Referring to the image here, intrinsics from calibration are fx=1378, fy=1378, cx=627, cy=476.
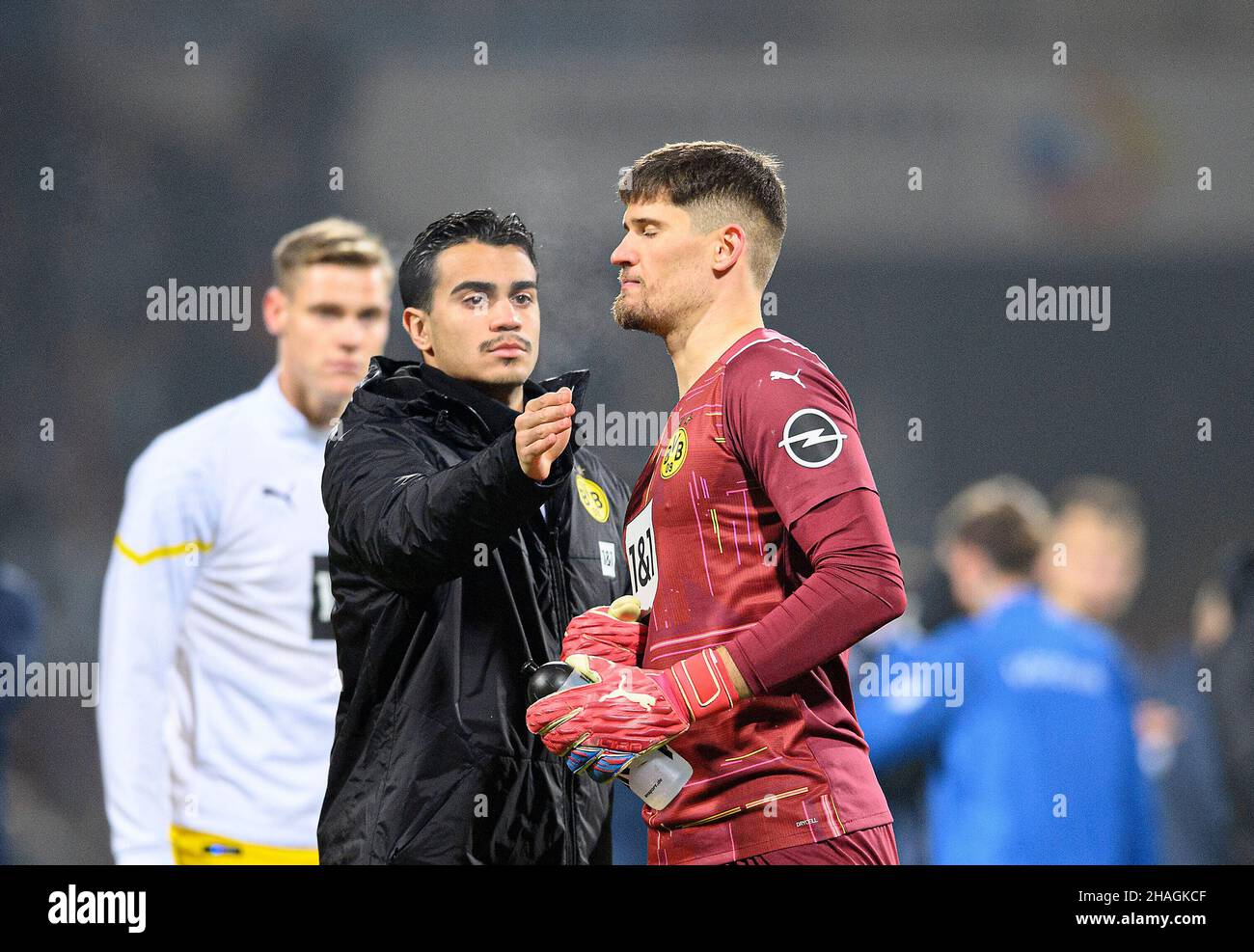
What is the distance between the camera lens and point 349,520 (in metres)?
2.88

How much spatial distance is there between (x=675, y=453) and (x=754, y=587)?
29 centimetres

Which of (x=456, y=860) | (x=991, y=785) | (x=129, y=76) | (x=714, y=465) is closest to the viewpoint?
(x=714, y=465)

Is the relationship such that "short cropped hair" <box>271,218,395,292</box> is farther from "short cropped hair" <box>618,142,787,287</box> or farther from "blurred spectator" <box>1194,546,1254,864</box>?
"blurred spectator" <box>1194,546,1254,864</box>

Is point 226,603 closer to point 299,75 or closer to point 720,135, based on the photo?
point 299,75

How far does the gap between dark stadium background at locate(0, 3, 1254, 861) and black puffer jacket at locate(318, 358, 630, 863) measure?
1688 millimetres

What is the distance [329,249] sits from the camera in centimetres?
491

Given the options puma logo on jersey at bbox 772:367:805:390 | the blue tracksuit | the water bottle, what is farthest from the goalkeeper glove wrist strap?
the blue tracksuit

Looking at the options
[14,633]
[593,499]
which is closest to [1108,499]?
[593,499]

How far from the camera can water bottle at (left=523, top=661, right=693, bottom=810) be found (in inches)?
97.0

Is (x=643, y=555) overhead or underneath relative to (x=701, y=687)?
overhead

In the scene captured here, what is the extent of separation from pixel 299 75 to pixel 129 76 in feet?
1.96

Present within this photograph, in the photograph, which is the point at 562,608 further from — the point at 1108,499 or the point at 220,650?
the point at 1108,499

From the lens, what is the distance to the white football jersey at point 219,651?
14.9ft

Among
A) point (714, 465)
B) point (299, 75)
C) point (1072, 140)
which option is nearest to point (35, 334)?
point (299, 75)
